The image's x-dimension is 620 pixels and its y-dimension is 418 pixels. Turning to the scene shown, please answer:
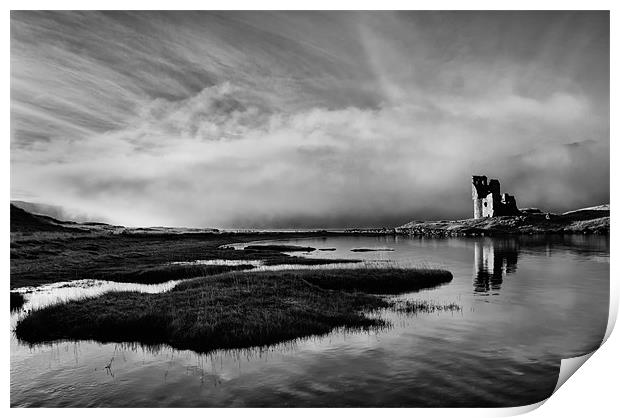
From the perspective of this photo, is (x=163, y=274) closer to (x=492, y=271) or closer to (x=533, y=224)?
(x=492, y=271)

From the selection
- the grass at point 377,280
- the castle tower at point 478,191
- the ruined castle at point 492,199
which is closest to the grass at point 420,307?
the grass at point 377,280

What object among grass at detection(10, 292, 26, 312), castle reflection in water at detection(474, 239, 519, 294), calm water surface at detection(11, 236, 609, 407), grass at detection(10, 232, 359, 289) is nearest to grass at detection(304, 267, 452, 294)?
castle reflection in water at detection(474, 239, 519, 294)

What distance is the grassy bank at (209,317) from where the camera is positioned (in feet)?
52.7

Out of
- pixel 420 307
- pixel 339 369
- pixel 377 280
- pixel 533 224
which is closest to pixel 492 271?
pixel 377 280

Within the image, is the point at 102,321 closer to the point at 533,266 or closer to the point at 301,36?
the point at 301,36

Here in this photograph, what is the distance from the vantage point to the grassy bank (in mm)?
16078

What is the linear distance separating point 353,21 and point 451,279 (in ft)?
84.2

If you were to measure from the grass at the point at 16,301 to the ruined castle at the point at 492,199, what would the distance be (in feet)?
391

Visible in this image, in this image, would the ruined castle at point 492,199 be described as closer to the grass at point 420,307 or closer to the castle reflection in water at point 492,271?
the castle reflection in water at point 492,271

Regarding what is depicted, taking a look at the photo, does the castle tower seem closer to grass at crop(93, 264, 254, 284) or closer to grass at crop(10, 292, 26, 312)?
grass at crop(93, 264, 254, 284)

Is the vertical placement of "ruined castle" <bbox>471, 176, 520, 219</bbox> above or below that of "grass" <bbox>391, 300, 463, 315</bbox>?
above

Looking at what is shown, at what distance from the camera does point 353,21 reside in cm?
1570

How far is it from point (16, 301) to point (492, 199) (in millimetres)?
121672

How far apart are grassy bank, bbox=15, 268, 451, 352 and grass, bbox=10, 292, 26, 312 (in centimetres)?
360
